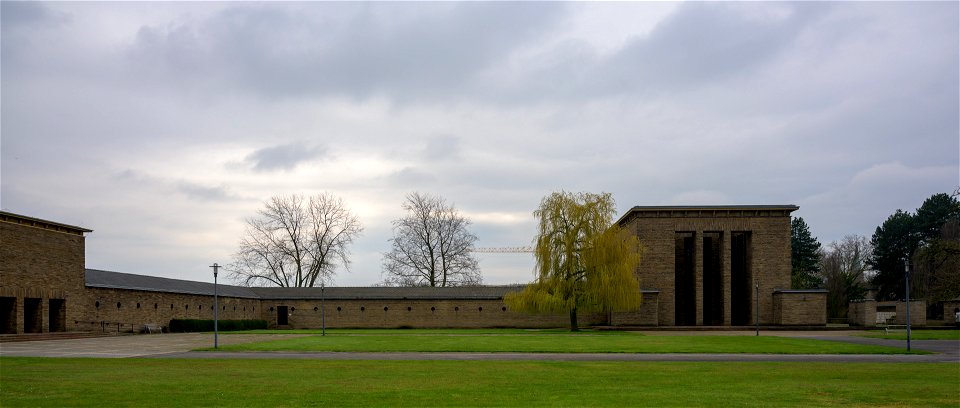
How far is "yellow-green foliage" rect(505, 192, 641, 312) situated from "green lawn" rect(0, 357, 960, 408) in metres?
25.4

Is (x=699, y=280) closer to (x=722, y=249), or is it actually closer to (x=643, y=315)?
(x=722, y=249)

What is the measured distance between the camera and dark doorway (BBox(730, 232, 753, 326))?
56.7 meters

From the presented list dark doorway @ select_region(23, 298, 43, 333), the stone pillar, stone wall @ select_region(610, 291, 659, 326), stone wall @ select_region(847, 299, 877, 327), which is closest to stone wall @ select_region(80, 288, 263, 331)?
dark doorway @ select_region(23, 298, 43, 333)

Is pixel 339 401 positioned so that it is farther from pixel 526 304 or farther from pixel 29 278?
pixel 526 304

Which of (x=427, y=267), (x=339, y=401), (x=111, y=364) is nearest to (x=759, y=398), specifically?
(x=339, y=401)

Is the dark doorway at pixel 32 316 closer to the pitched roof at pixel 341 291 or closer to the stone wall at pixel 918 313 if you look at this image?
the pitched roof at pixel 341 291

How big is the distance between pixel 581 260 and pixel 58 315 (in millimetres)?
30392

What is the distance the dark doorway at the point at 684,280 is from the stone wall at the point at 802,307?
681 centimetres

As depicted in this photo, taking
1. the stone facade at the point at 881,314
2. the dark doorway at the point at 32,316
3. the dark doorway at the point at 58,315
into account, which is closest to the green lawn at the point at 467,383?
the dark doorway at the point at 32,316

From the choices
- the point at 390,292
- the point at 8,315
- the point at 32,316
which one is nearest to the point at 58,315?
the point at 32,316

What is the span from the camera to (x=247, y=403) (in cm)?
1241

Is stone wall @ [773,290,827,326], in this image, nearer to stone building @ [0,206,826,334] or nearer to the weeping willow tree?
stone building @ [0,206,826,334]

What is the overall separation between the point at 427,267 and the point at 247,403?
5829cm

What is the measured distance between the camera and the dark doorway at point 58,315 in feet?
129
